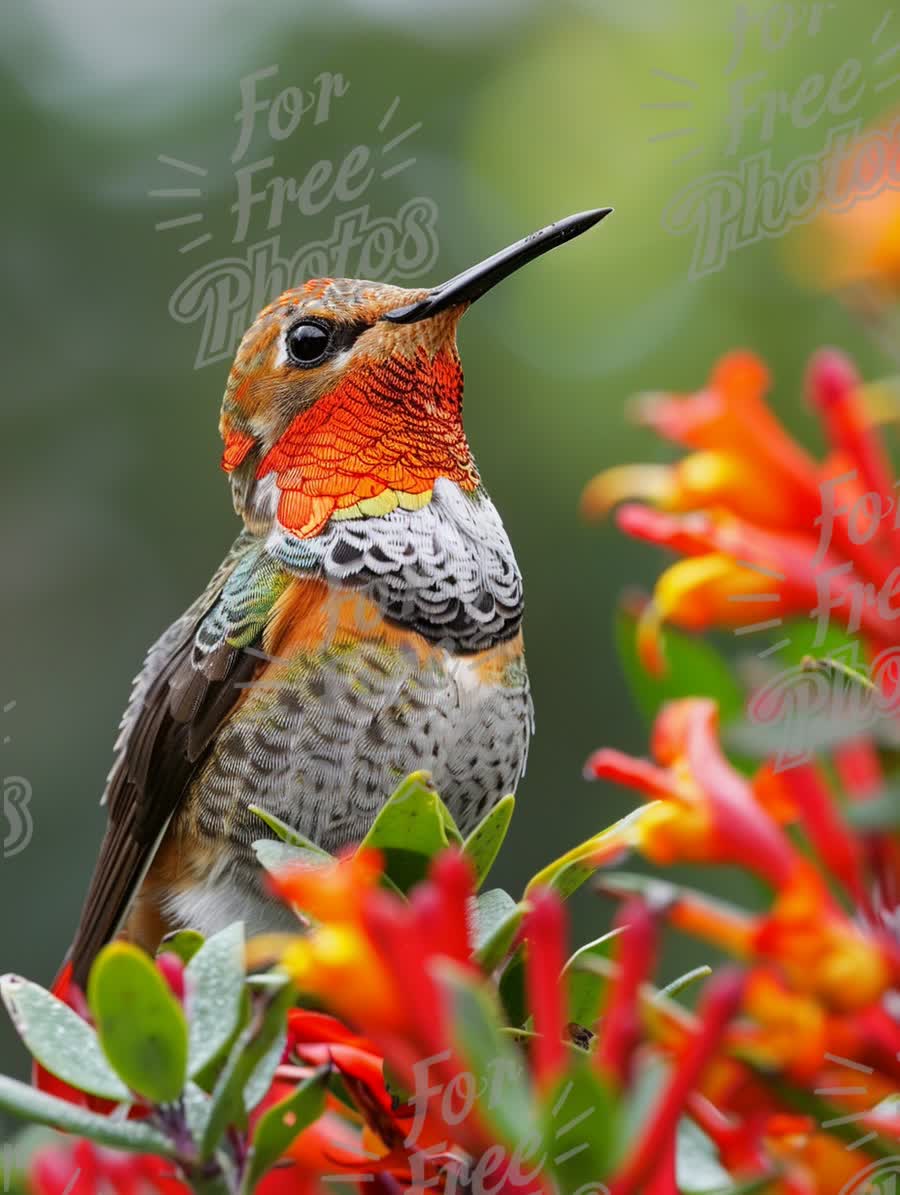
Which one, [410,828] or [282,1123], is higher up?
[410,828]

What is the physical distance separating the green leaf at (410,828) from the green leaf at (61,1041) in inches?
8.6

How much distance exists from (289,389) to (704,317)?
180cm

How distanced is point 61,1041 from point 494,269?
116 cm

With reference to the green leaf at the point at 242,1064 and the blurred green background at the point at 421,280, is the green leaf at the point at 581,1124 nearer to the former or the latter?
the green leaf at the point at 242,1064

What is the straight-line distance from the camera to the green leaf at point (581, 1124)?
60cm

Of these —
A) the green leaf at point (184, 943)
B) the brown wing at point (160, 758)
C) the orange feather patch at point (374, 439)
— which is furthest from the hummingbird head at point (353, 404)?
the green leaf at point (184, 943)

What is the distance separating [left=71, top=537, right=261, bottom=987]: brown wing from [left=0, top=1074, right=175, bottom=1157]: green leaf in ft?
4.69

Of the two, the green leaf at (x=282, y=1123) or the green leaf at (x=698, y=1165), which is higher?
the green leaf at (x=282, y=1123)

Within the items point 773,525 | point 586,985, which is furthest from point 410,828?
point 773,525

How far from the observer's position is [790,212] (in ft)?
7.19

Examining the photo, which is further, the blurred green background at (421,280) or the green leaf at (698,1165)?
the blurred green background at (421,280)

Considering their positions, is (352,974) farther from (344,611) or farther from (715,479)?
(344,611)

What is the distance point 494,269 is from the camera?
174cm

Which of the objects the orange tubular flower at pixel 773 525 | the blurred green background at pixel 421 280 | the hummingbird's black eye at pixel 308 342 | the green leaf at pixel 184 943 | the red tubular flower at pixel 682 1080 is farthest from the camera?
the blurred green background at pixel 421 280
